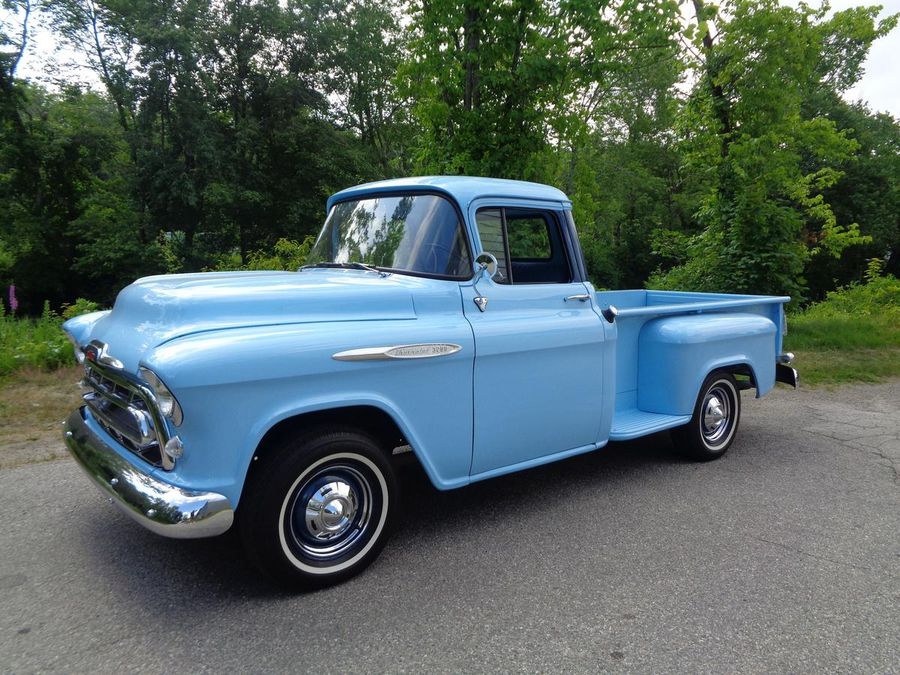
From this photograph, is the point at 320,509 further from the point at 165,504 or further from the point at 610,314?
the point at 610,314

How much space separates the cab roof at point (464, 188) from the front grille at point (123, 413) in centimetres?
176

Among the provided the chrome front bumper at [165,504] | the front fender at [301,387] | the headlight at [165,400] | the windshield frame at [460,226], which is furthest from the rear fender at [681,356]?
the headlight at [165,400]

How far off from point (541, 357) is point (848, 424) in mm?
4183

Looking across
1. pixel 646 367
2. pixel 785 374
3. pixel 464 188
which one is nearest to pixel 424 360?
pixel 464 188

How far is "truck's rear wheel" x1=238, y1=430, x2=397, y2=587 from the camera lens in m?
2.86

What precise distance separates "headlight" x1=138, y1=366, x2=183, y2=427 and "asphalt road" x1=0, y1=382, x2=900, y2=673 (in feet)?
2.99

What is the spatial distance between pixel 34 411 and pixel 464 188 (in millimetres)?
4607

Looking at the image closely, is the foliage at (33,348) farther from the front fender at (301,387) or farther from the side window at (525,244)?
the side window at (525,244)

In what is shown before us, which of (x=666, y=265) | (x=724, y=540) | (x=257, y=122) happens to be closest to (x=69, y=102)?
(x=257, y=122)

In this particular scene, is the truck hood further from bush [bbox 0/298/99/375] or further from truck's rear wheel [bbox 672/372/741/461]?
bush [bbox 0/298/99/375]

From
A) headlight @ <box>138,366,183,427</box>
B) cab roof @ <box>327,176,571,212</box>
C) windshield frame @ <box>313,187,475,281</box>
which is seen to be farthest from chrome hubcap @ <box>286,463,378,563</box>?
cab roof @ <box>327,176,571,212</box>

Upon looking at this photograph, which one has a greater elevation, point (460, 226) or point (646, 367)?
point (460, 226)

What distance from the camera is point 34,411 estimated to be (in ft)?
19.2

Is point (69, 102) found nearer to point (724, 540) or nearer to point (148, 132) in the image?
point (148, 132)
